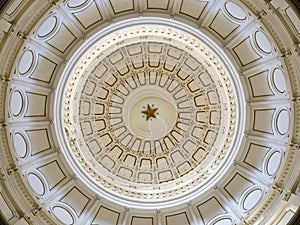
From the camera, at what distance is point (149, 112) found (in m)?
21.9

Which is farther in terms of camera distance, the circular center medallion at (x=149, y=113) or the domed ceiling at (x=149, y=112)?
the circular center medallion at (x=149, y=113)

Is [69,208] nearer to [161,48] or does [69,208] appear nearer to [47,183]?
[47,183]

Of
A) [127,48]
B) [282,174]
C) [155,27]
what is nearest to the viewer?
[282,174]

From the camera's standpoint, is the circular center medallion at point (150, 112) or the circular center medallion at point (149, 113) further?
the circular center medallion at point (150, 112)

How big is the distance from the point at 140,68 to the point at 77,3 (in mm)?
5212

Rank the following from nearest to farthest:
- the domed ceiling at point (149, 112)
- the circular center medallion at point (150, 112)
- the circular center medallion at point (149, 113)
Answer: the domed ceiling at point (149, 112) < the circular center medallion at point (149, 113) < the circular center medallion at point (150, 112)

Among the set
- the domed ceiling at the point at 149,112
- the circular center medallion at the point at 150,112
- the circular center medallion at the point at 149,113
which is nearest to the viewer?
the domed ceiling at the point at 149,112

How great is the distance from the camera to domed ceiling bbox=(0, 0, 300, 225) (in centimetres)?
1619

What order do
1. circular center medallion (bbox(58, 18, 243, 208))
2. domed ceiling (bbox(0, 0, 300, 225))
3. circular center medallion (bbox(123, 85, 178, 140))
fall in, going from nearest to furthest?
domed ceiling (bbox(0, 0, 300, 225)), circular center medallion (bbox(58, 18, 243, 208)), circular center medallion (bbox(123, 85, 178, 140))

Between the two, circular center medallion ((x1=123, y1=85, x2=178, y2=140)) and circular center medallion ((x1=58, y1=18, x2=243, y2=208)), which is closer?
circular center medallion ((x1=58, y1=18, x2=243, y2=208))

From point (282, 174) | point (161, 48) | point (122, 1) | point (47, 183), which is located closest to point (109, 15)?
point (122, 1)

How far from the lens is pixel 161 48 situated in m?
20.1

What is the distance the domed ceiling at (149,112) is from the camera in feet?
53.1

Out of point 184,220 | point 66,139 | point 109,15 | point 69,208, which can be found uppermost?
point 109,15
